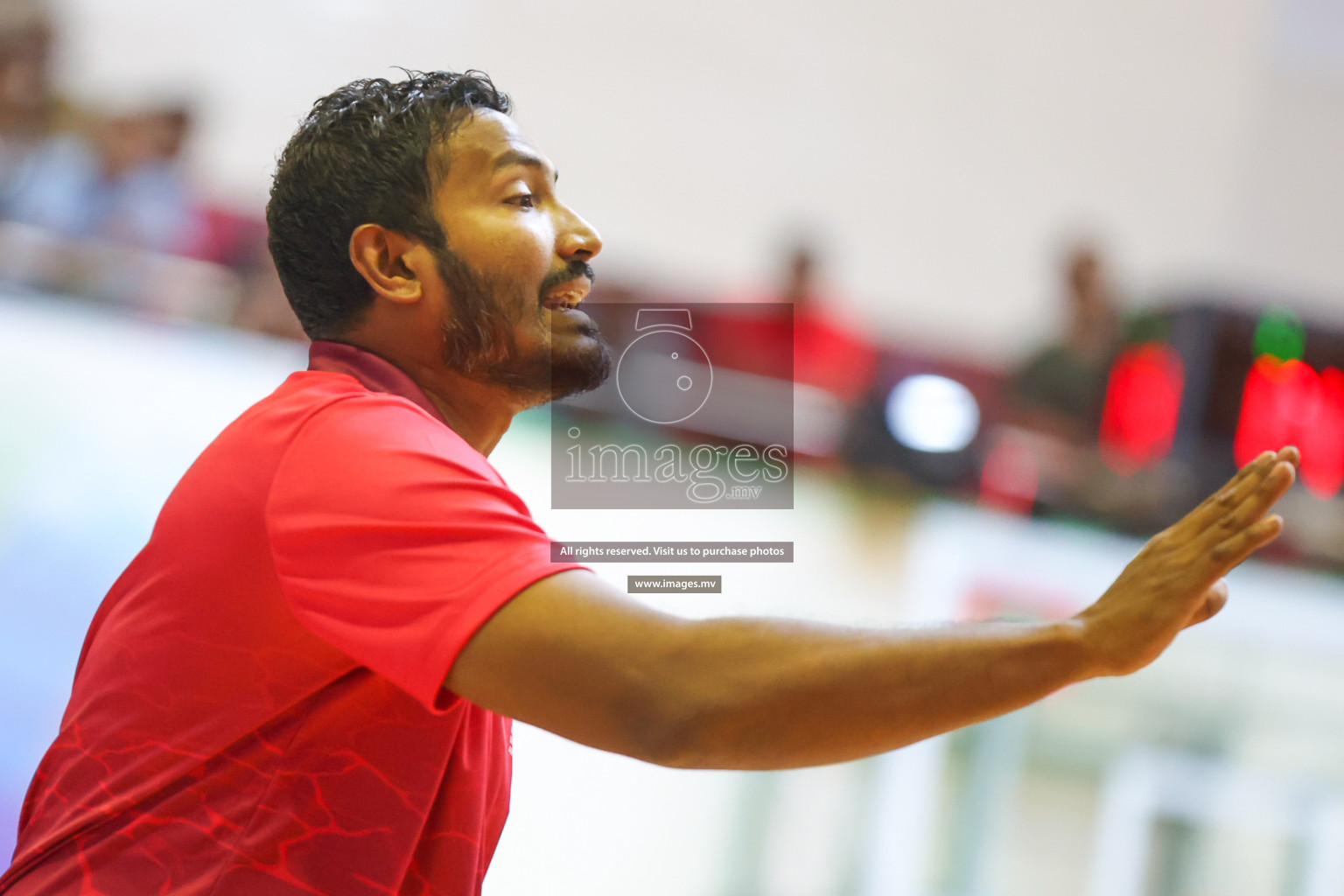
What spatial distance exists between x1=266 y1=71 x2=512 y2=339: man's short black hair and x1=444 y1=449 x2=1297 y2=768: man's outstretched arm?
39cm

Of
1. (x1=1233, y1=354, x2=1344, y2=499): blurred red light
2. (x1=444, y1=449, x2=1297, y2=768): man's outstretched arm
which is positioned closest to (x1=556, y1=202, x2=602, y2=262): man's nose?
(x1=444, y1=449, x2=1297, y2=768): man's outstretched arm

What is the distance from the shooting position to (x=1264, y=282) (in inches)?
223

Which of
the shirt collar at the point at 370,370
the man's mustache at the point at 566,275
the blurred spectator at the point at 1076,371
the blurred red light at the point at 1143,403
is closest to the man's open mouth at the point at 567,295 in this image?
the man's mustache at the point at 566,275

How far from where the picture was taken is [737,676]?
721 mm

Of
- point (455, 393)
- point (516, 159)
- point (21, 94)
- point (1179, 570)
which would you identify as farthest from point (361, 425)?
point (21, 94)

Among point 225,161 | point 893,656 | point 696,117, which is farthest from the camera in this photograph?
point 696,117

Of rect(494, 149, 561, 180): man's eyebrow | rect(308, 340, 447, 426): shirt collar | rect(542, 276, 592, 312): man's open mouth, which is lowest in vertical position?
rect(308, 340, 447, 426): shirt collar

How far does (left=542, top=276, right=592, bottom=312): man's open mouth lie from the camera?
3.30 ft

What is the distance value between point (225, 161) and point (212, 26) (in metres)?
0.57

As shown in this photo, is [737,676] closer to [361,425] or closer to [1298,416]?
[361,425]

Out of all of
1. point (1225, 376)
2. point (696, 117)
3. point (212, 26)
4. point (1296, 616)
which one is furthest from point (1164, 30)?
point (212, 26)

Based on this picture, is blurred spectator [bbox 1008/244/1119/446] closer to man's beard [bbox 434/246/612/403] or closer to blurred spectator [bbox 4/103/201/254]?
blurred spectator [bbox 4/103/201/254]

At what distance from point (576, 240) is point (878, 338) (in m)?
4.22

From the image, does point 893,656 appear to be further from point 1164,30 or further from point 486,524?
point 1164,30
